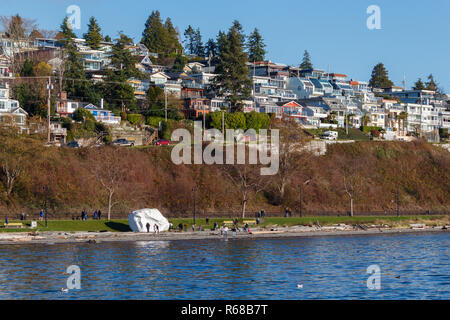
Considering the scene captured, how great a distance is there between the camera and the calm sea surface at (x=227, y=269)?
39094mm

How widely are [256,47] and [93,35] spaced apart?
49098 millimetres

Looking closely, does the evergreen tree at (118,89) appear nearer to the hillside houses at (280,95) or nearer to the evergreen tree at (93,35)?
the hillside houses at (280,95)

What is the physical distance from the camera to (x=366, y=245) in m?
64.8

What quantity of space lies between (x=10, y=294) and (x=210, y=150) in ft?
188

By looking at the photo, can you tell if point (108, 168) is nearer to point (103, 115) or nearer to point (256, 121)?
point (103, 115)

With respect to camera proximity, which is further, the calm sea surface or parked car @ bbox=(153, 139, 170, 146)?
parked car @ bbox=(153, 139, 170, 146)

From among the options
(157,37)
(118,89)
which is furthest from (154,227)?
(157,37)

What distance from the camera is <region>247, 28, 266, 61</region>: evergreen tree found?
176375 mm

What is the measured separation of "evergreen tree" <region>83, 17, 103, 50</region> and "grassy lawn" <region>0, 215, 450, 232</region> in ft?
284

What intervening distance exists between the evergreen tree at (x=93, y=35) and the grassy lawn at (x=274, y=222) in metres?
86.4

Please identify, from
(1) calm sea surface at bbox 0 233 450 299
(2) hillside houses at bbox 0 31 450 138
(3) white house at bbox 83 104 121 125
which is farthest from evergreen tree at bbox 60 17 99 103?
(1) calm sea surface at bbox 0 233 450 299

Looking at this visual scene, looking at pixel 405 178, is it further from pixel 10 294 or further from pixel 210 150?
pixel 10 294

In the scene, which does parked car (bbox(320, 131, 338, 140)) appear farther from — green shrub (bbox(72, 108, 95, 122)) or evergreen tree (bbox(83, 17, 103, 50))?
evergreen tree (bbox(83, 17, 103, 50))

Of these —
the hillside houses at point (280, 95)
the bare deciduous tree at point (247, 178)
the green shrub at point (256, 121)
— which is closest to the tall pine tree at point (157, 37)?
the hillside houses at point (280, 95)
